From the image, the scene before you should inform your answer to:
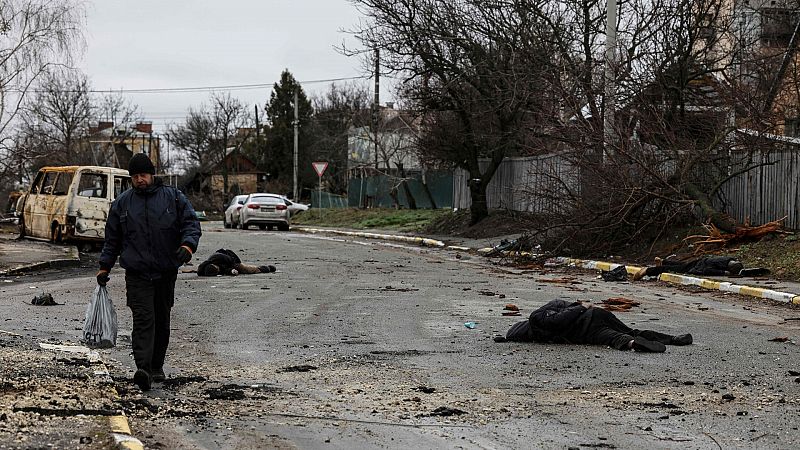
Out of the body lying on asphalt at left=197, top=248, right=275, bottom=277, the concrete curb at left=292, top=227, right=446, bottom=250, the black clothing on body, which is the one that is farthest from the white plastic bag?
the concrete curb at left=292, top=227, right=446, bottom=250

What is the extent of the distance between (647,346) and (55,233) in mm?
19700

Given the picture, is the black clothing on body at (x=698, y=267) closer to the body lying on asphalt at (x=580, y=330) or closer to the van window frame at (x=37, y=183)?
the body lying on asphalt at (x=580, y=330)

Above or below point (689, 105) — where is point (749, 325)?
below

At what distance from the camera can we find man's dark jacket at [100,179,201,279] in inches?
311

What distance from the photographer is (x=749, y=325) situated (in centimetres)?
1180

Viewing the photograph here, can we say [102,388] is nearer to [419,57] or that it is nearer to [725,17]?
[725,17]

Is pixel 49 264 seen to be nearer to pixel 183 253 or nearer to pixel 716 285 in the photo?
pixel 716 285

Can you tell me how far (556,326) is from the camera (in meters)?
10.1

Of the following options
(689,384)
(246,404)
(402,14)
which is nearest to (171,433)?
(246,404)

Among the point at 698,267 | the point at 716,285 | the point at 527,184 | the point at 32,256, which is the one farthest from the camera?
the point at 527,184

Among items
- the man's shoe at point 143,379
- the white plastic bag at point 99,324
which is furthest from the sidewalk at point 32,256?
the man's shoe at point 143,379

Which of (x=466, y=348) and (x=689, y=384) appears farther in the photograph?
(x=466, y=348)

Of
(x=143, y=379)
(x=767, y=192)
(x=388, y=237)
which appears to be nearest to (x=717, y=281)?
(x=767, y=192)

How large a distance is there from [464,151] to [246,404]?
27844 mm
